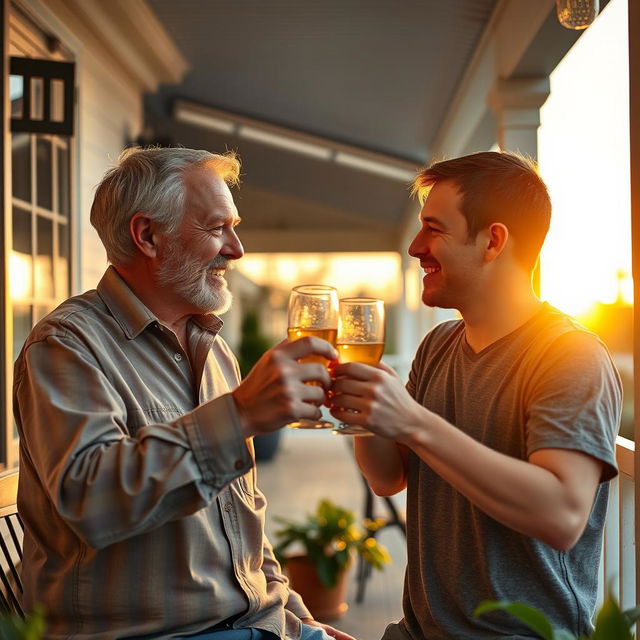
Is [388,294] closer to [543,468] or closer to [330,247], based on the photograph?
[330,247]

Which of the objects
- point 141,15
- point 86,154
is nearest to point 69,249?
point 86,154

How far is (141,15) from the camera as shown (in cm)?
486

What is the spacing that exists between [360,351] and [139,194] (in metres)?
0.70

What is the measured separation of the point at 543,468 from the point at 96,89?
176 inches

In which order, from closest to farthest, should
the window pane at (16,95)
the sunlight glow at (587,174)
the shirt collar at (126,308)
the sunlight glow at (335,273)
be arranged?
the shirt collar at (126,308) → the window pane at (16,95) → the sunlight glow at (587,174) → the sunlight glow at (335,273)

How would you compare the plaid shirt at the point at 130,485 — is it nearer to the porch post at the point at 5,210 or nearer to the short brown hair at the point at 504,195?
the short brown hair at the point at 504,195

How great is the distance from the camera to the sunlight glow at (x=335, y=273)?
15.7 metres

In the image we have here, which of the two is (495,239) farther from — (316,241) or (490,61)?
(316,241)

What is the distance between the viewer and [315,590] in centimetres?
419

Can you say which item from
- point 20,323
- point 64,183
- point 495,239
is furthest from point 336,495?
point 495,239

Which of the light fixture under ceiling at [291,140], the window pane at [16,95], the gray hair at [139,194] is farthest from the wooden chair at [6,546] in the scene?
the light fixture under ceiling at [291,140]

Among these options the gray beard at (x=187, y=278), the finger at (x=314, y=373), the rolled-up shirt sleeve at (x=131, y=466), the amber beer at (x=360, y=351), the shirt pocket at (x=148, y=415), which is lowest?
the rolled-up shirt sleeve at (x=131, y=466)

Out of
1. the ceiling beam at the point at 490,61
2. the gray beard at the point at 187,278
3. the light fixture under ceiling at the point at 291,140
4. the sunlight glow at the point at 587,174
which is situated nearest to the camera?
the gray beard at the point at 187,278

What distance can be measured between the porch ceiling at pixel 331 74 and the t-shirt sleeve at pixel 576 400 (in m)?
1.95
